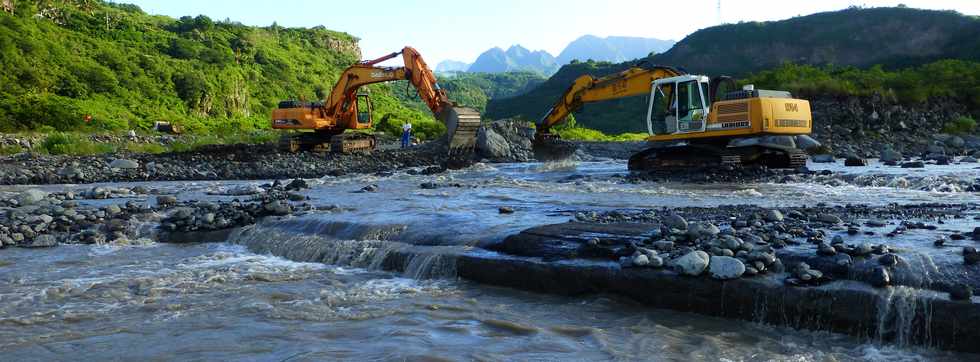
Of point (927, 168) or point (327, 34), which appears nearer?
point (927, 168)

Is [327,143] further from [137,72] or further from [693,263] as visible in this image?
[137,72]

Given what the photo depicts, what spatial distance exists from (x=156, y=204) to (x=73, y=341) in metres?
8.42

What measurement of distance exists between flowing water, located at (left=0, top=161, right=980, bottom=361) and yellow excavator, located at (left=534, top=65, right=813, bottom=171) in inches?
205

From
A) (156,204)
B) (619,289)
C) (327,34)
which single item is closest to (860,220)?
(619,289)

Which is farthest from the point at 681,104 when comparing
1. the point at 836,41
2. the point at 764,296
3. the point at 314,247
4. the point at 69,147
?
the point at 836,41

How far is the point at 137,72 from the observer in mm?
53656

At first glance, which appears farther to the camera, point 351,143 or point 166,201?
point 351,143

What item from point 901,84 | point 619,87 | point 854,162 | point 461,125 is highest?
point 901,84

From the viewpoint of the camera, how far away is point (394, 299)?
661cm

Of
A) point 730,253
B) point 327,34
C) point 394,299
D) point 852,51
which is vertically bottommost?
point 394,299

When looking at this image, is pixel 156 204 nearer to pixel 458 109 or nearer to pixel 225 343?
pixel 225 343

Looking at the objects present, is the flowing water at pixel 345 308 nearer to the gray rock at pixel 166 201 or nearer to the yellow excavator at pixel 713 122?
the gray rock at pixel 166 201

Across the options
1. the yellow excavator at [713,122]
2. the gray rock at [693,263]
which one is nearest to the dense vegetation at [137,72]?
the yellow excavator at [713,122]

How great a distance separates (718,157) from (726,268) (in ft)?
39.6
